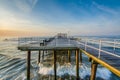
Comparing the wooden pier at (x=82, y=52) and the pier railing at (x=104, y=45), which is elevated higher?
the pier railing at (x=104, y=45)

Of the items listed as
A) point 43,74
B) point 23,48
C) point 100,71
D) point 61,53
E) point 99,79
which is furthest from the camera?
point 61,53

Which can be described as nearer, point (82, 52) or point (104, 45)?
point (104, 45)

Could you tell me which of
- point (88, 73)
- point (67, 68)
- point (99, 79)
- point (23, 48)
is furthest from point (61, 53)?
point (23, 48)

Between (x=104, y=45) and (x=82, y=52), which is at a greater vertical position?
(x=104, y=45)

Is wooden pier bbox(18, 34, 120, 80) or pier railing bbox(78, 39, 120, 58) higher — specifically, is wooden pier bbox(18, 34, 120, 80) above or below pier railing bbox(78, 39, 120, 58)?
below

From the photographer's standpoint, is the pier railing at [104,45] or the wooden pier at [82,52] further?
the pier railing at [104,45]

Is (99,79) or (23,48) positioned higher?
(23,48)

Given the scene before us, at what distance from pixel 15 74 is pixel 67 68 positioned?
671 cm

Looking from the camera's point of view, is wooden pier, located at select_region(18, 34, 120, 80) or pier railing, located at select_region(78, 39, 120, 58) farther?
pier railing, located at select_region(78, 39, 120, 58)

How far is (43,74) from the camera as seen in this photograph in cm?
1800

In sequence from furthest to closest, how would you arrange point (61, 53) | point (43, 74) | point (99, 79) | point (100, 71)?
point (61, 53)
point (100, 71)
point (43, 74)
point (99, 79)

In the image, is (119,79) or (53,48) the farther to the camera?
(119,79)

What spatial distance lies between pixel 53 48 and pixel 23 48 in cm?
285

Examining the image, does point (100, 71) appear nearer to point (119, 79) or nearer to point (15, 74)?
point (119, 79)
